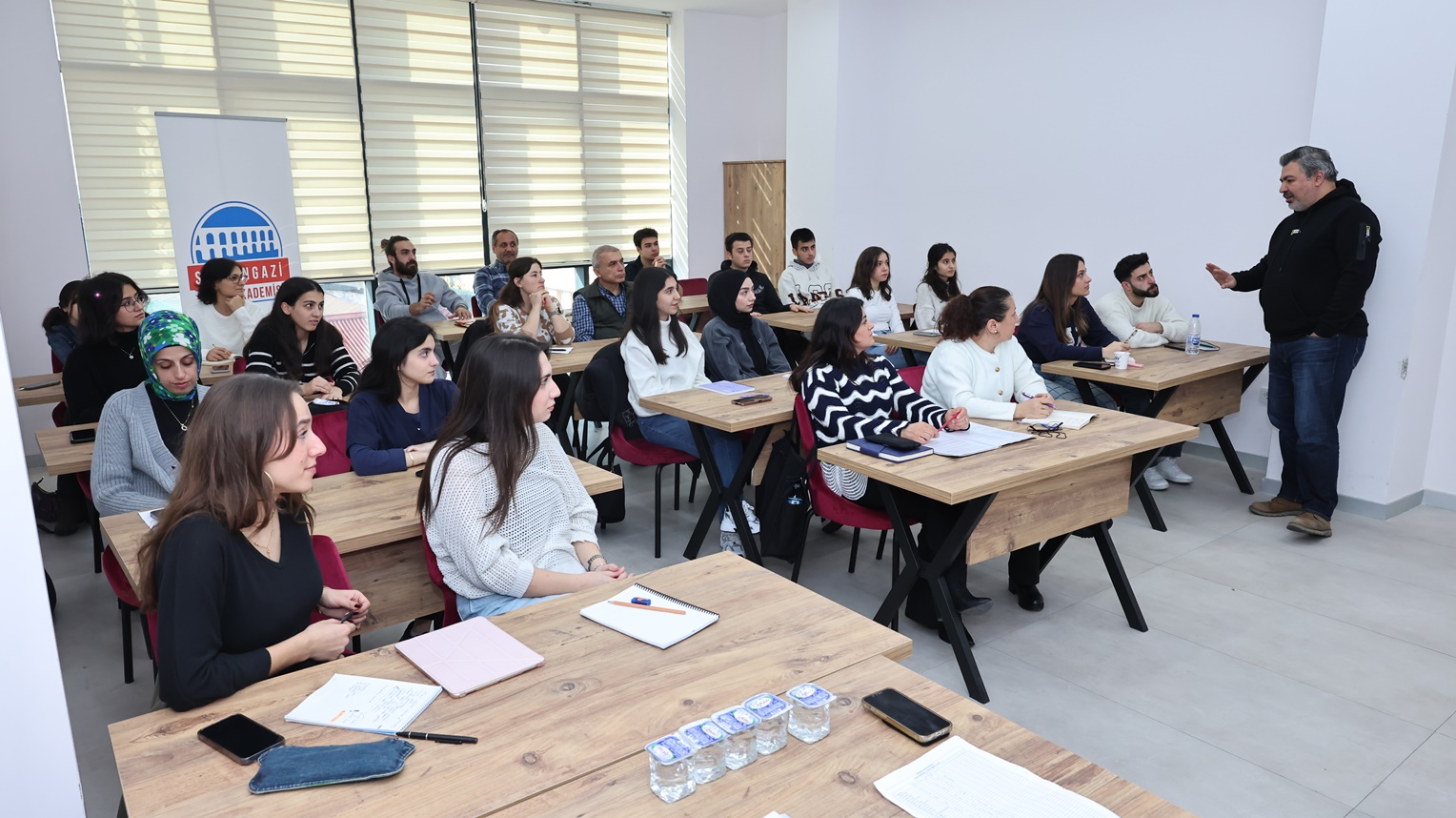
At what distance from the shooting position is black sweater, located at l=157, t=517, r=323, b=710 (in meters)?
1.56

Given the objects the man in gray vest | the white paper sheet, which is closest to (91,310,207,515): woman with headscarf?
the white paper sheet

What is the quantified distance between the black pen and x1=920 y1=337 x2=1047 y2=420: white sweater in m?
2.60

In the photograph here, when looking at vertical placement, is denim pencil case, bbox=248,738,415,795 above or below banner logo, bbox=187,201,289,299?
below

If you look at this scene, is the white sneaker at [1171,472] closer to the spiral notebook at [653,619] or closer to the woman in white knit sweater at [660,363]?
the woman in white knit sweater at [660,363]

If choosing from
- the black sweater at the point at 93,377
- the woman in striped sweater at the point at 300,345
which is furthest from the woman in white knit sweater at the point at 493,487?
the black sweater at the point at 93,377

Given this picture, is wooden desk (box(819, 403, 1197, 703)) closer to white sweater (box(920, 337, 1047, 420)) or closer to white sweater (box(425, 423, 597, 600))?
white sweater (box(920, 337, 1047, 420))

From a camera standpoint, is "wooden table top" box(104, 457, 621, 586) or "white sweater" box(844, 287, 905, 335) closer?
"wooden table top" box(104, 457, 621, 586)

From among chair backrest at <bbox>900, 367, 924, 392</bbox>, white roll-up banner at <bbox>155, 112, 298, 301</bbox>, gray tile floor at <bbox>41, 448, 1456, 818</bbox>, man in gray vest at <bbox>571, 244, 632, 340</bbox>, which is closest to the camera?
gray tile floor at <bbox>41, 448, 1456, 818</bbox>

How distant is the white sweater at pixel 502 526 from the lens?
223 centimetres

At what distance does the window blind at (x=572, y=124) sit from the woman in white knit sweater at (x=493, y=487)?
21.1ft

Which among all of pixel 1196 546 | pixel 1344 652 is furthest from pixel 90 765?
pixel 1196 546

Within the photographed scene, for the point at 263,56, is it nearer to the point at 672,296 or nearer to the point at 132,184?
the point at 132,184

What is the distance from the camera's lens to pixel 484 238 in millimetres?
8281

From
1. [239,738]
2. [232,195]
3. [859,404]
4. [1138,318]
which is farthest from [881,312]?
[239,738]
